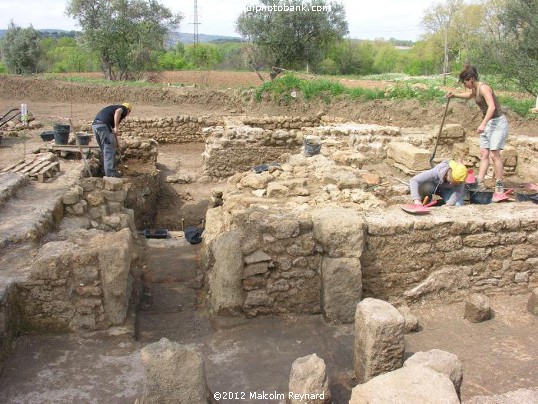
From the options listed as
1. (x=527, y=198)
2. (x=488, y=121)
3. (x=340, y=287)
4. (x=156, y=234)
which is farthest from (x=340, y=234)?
(x=156, y=234)

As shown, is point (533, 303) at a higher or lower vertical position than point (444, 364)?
lower

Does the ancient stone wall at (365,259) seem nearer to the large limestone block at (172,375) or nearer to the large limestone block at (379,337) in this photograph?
the large limestone block at (379,337)

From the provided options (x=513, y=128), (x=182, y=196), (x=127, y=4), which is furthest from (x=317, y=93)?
(x=127, y=4)

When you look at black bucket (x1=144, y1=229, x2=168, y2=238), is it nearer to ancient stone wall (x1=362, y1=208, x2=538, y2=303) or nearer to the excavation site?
the excavation site

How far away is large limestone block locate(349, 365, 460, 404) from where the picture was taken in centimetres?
266

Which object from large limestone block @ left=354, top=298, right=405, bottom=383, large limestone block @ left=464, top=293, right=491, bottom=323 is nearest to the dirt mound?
large limestone block @ left=464, top=293, right=491, bottom=323

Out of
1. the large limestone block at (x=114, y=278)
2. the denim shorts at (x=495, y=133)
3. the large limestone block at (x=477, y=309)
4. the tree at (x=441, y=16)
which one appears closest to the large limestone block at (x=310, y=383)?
the large limestone block at (x=114, y=278)

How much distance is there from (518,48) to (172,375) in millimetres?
18358

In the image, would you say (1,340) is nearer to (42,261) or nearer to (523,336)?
(42,261)

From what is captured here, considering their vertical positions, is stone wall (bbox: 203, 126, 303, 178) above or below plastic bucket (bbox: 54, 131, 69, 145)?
below

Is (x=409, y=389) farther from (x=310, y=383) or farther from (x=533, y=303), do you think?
(x=533, y=303)

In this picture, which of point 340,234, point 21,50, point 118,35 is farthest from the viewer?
point 21,50

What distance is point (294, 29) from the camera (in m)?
26.4

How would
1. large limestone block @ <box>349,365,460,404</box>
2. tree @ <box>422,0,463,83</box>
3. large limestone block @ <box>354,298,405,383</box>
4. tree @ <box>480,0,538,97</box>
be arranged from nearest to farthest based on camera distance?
large limestone block @ <box>349,365,460,404</box> → large limestone block @ <box>354,298,405,383</box> → tree @ <box>480,0,538,97</box> → tree @ <box>422,0,463,83</box>
